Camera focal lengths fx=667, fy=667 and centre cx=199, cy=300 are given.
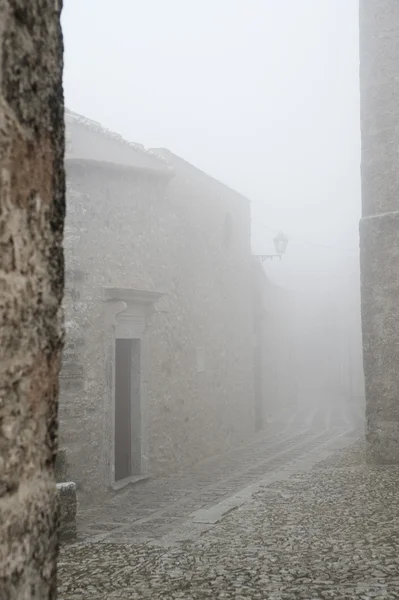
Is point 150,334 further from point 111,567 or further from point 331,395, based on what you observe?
point 331,395

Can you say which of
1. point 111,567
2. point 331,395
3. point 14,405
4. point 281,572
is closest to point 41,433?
point 14,405

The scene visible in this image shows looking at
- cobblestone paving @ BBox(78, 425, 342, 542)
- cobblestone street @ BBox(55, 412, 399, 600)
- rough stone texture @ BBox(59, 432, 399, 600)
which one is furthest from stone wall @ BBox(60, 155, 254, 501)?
rough stone texture @ BBox(59, 432, 399, 600)

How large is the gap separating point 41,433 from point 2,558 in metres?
0.22

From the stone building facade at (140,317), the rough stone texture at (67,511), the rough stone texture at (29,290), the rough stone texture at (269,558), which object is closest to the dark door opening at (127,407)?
the stone building facade at (140,317)

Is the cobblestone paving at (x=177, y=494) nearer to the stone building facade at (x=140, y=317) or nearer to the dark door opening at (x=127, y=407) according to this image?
the stone building facade at (x=140, y=317)

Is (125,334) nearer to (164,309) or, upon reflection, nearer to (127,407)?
(127,407)

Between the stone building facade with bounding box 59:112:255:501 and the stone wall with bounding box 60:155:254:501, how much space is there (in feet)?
0.07

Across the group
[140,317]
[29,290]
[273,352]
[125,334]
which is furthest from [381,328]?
[273,352]

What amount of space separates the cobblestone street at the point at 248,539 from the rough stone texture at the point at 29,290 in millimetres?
3393

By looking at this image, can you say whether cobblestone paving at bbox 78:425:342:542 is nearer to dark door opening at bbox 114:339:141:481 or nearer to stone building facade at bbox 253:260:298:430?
dark door opening at bbox 114:339:141:481

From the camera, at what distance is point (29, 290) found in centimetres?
113

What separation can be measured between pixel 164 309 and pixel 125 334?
157 cm

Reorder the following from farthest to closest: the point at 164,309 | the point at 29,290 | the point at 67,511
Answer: the point at 164,309, the point at 67,511, the point at 29,290

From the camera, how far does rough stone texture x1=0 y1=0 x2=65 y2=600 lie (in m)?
1.05
